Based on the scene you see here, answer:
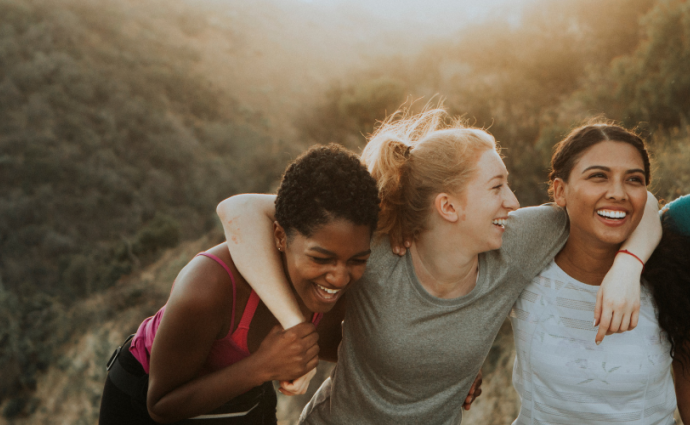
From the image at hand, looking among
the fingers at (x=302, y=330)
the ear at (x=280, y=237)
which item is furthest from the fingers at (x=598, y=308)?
the ear at (x=280, y=237)

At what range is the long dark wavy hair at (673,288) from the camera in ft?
6.04

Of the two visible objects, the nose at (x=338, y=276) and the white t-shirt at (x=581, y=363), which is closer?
the nose at (x=338, y=276)

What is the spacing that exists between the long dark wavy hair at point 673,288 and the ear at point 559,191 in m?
0.41

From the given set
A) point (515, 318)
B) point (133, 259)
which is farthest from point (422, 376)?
point (133, 259)

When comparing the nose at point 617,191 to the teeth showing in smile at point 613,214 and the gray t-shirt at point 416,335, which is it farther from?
the gray t-shirt at point 416,335

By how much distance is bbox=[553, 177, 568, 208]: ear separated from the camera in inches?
81.4

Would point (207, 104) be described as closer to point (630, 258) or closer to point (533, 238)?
point (533, 238)

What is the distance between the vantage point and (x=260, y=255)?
70.2 inches

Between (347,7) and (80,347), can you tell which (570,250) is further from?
(347,7)

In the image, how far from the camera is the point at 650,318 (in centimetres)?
188

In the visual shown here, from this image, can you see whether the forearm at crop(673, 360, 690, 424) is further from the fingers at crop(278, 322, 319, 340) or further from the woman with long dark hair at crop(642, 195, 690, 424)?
the fingers at crop(278, 322, 319, 340)

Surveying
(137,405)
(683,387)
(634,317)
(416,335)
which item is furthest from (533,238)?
(137,405)

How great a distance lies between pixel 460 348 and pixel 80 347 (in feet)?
38.4

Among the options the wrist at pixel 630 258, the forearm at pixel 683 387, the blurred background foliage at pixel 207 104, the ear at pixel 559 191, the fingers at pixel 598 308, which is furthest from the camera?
the blurred background foliage at pixel 207 104
